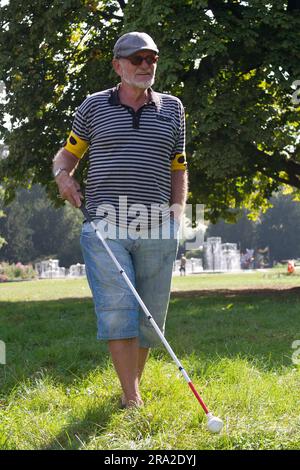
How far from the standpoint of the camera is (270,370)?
5785mm

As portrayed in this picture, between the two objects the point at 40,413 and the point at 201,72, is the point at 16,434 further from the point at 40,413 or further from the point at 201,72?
the point at 201,72

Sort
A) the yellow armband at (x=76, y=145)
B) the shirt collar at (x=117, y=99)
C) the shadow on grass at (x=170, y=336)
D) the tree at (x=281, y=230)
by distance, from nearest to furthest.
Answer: the shirt collar at (x=117, y=99) < the yellow armband at (x=76, y=145) < the shadow on grass at (x=170, y=336) < the tree at (x=281, y=230)

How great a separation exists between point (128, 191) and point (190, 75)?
12.1 meters

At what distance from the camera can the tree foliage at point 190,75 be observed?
1459cm

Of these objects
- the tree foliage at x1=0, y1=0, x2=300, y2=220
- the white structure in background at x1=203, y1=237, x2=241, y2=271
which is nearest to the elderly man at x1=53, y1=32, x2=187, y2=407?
the tree foliage at x1=0, y1=0, x2=300, y2=220

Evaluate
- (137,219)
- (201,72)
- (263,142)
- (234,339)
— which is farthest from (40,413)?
(201,72)

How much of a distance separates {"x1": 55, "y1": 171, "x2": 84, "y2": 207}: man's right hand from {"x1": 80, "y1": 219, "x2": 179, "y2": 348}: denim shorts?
18cm

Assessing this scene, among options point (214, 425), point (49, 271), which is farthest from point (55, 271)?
point (214, 425)

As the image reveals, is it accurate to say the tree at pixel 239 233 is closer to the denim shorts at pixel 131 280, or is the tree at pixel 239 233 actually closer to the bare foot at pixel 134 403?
the denim shorts at pixel 131 280

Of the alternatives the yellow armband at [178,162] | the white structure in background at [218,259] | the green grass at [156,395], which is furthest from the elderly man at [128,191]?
the white structure in background at [218,259]

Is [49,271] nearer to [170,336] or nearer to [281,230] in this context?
[281,230]

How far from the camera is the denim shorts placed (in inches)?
170

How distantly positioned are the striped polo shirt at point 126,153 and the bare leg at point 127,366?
29.2 inches

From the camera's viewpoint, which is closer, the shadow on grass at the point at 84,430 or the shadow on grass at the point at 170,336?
the shadow on grass at the point at 84,430
